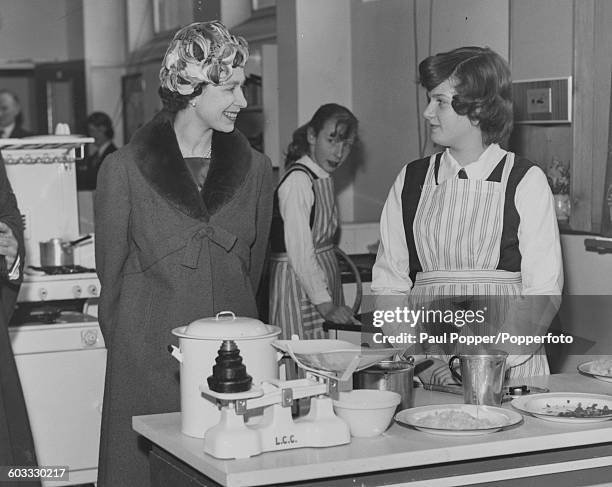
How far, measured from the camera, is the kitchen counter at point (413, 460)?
1.92 m

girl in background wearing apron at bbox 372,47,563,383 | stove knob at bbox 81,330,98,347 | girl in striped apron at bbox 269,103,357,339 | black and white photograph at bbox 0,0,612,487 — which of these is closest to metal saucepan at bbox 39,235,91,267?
black and white photograph at bbox 0,0,612,487

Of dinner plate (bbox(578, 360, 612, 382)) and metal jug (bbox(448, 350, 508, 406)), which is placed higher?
metal jug (bbox(448, 350, 508, 406))

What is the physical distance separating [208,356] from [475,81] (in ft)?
3.53

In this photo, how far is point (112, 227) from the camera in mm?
2811

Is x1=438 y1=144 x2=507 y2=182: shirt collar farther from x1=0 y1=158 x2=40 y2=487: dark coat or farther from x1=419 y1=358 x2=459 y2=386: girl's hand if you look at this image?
x1=0 y1=158 x2=40 y2=487: dark coat

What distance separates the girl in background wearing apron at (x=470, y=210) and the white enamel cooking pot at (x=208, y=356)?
68 centimetres

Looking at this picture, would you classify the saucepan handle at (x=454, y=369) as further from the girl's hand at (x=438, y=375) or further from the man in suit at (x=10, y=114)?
the man in suit at (x=10, y=114)

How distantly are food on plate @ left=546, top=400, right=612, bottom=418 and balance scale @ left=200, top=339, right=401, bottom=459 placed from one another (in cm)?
41

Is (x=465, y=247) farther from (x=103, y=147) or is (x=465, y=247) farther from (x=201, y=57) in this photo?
(x=103, y=147)

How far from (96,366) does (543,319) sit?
2088mm

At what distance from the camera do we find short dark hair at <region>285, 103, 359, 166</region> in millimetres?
4523

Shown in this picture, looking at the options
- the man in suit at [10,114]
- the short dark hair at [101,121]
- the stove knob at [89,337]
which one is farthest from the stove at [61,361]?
the man in suit at [10,114]

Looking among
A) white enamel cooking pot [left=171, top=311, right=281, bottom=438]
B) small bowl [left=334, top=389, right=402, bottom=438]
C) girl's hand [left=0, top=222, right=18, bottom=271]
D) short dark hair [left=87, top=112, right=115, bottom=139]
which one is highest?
short dark hair [left=87, top=112, right=115, bottom=139]

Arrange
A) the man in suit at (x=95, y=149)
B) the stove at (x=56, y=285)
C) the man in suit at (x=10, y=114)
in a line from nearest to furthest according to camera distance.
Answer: the stove at (x=56, y=285) → the man in suit at (x=95, y=149) → the man in suit at (x=10, y=114)
